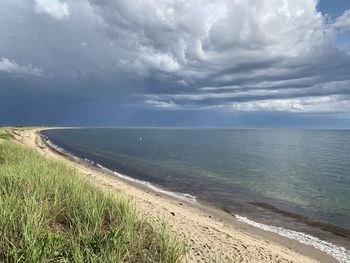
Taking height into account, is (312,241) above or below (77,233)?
below

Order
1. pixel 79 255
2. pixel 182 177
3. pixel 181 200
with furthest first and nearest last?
pixel 182 177 < pixel 181 200 < pixel 79 255

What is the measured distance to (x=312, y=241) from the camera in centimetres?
1705

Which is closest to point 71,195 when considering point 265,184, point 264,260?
point 264,260

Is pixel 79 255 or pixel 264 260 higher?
pixel 79 255

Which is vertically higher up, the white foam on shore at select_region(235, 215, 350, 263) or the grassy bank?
the grassy bank

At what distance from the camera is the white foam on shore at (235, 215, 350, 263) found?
1510 cm

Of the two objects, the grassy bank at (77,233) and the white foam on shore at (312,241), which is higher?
the grassy bank at (77,233)

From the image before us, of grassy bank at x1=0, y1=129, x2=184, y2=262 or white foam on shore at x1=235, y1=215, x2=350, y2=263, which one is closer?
grassy bank at x1=0, y1=129, x2=184, y2=262

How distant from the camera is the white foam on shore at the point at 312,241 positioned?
15102 millimetres

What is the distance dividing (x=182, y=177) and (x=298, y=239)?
2285 cm

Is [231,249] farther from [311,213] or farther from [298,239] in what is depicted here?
[311,213]

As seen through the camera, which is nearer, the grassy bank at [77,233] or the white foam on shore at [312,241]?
the grassy bank at [77,233]

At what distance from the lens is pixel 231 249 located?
1183 centimetres

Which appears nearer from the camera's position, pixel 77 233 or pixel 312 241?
pixel 77 233
